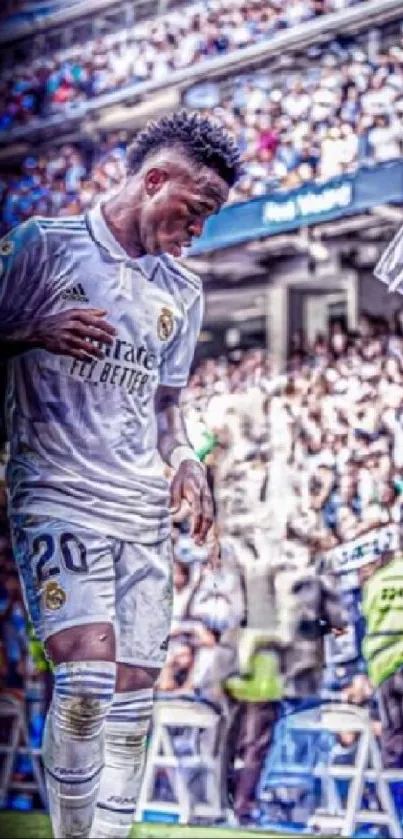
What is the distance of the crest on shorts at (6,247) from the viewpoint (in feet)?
13.2

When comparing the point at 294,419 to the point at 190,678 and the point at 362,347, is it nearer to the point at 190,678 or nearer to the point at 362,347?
the point at 362,347

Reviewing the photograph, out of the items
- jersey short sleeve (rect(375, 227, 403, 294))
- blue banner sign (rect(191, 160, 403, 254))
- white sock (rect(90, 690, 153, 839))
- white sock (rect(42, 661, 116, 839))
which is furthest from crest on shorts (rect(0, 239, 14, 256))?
white sock (rect(90, 690, 153, 839))

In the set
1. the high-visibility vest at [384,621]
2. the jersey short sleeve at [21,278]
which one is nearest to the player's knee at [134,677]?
the high-visibility vest at [384,621]

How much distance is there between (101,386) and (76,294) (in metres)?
0.26

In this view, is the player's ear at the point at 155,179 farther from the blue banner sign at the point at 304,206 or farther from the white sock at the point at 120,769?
the white sock at the point at 120,769

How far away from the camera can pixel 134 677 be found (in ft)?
12.4

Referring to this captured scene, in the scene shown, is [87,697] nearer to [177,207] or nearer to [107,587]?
[107,587]

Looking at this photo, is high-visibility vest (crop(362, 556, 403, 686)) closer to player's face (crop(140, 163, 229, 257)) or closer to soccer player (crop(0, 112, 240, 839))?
soccer player (crop(0, 112, 240, 839))

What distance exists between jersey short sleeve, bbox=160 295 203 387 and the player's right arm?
0.55 ft

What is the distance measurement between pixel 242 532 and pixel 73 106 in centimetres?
135

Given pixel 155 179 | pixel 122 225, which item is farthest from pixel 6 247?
pixel 155 179

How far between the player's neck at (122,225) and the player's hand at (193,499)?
23.2 inches

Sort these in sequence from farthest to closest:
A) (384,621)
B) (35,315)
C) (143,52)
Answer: (143,52) → (35,315) → (384,621)

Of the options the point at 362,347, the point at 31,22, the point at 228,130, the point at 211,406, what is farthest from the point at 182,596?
the point at 31,22
